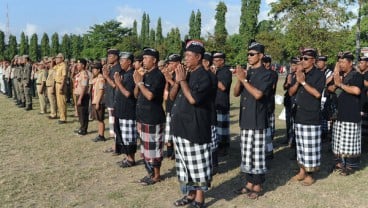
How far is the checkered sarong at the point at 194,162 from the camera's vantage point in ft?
15.6

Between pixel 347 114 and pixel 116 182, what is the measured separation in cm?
382

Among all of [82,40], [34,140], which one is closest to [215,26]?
[82,40]

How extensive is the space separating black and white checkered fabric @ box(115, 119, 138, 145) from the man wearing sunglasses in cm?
260

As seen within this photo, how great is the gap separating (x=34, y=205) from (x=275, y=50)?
41869 mm

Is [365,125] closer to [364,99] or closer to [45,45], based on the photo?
[364,99]

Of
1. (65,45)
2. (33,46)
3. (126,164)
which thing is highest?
(65,45)

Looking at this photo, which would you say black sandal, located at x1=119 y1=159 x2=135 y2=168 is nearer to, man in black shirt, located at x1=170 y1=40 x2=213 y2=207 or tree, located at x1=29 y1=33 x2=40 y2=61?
man in black shirt, located at x1=170 y1=40 x2=213 y2=207

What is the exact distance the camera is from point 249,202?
5.29 m

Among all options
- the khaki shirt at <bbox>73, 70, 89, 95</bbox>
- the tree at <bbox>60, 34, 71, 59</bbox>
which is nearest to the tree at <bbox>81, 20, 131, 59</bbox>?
the tree at <bbox>60, 34, 71, 59</bbox>

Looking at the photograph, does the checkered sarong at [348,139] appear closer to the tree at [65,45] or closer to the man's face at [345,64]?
the man's face at [345,64]

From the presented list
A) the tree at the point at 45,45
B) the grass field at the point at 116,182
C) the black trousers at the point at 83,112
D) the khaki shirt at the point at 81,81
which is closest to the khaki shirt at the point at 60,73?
the khaki shirt at the point at 81,81

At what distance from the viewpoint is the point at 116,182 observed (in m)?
6.20

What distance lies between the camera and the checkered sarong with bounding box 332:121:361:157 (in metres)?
6.44

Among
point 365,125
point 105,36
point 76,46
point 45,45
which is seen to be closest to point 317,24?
point 365,125
